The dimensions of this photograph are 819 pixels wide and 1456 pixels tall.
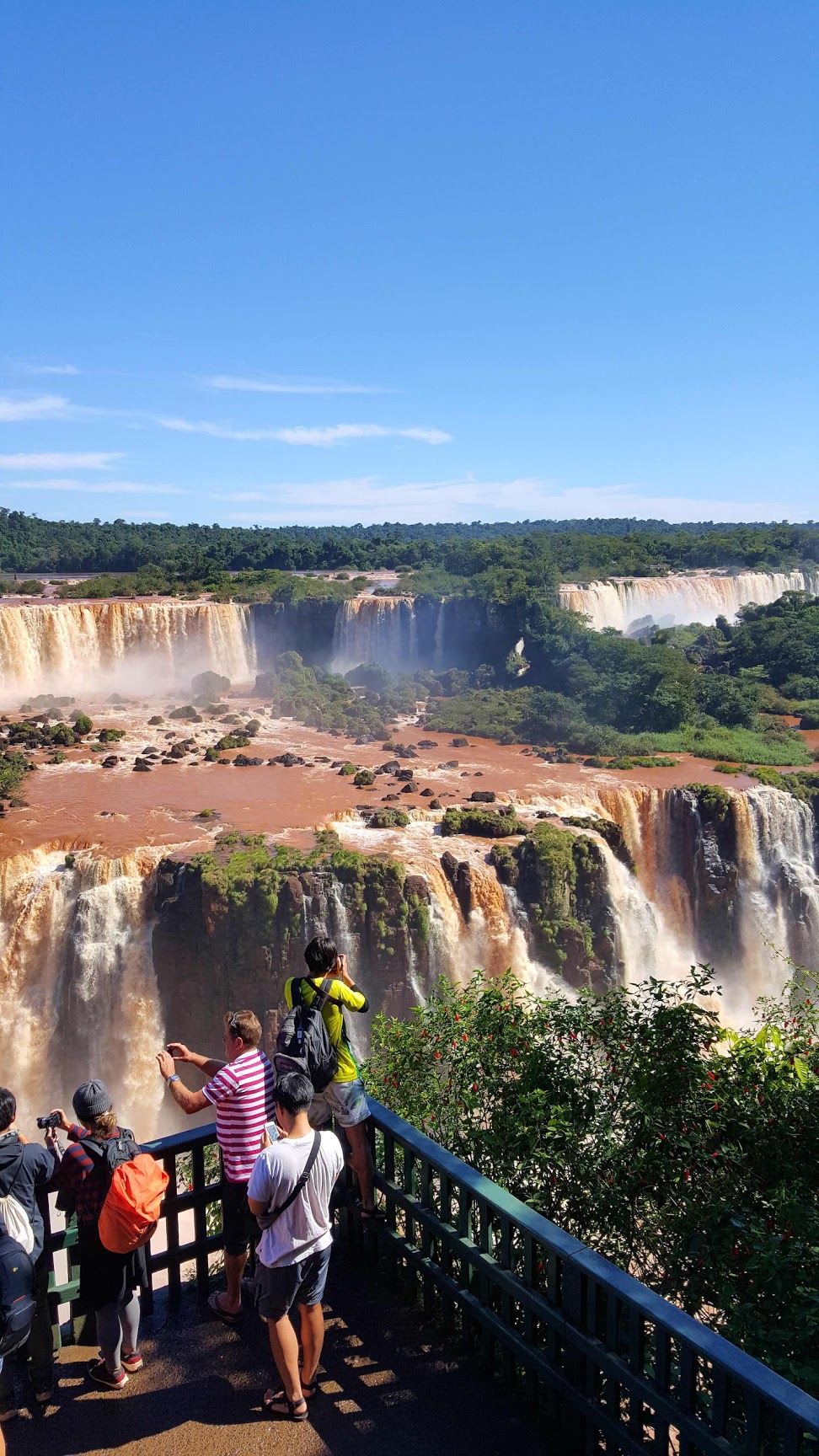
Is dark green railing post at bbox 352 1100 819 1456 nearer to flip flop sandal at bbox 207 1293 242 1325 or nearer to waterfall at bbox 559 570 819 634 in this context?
flip flop sandal at bbox 207 1293 242 1325

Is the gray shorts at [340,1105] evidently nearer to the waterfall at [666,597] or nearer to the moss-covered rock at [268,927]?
the moss-covered rock at [268,927]

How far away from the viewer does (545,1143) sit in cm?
417

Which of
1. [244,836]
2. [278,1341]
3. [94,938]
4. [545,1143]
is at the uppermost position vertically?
[545,1143]

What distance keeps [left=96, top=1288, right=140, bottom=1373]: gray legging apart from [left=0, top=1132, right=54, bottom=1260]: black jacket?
1.25 feet

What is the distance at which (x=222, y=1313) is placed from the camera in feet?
12.9

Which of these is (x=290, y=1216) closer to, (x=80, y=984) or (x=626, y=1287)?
(x=626, y=1287)

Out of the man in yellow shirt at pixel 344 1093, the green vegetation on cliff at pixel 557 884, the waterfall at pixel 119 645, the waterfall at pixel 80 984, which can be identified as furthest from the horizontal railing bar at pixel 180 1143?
the waterfall at pixel 119 645

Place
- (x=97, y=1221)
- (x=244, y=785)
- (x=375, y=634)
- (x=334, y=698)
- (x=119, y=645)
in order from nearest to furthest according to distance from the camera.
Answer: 1. (x=97, y=1221)
2. (x=244, y=785)
3. (x=334, y=698)
4. (x=119, y=645)
5. (x=375, y=634)

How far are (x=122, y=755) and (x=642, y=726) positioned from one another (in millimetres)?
16165

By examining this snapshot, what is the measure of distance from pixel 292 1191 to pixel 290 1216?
4.4 inches

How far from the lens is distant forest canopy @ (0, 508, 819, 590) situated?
49406 millimetres

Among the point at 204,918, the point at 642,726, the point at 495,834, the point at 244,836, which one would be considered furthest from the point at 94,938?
the point at 642,726

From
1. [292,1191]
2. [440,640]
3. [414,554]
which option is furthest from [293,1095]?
[414,554]

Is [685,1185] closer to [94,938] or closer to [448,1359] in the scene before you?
[448,1359]
